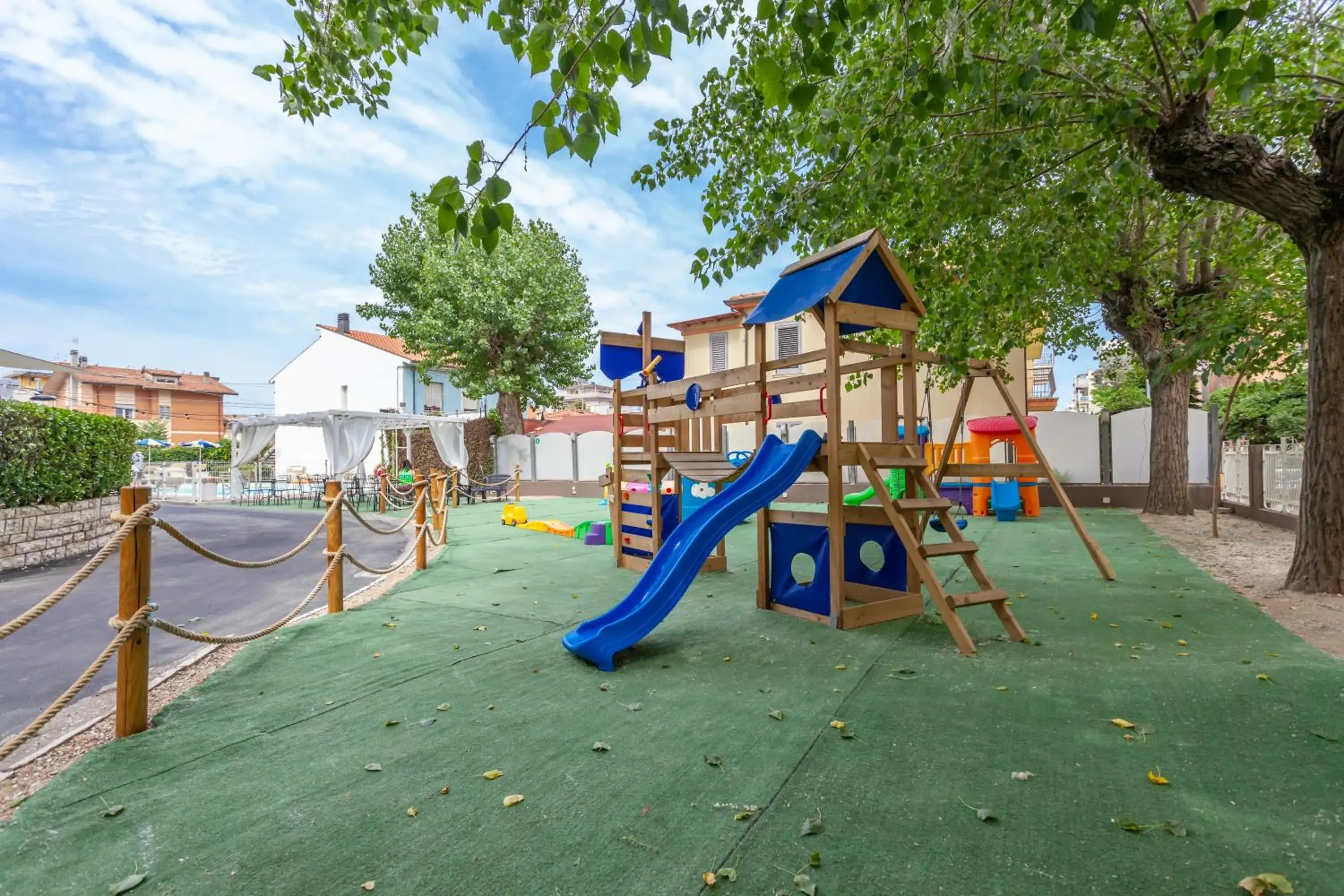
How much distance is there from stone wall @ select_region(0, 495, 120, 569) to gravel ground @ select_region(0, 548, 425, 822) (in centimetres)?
581

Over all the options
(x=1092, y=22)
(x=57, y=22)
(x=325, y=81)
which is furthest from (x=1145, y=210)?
(x=57, y=22)

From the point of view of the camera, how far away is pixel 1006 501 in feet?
40.8

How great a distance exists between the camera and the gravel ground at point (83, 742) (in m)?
2.65

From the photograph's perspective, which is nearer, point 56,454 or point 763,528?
point 763,528

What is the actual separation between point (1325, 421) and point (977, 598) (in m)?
3.72

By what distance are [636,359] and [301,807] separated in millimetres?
6700

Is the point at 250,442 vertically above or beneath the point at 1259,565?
above

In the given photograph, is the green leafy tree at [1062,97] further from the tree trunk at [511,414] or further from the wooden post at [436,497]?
the tree trunk at [511,414]

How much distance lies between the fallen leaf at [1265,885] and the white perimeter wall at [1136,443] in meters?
15.8

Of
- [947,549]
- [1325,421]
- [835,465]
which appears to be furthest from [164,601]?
[1325,421]

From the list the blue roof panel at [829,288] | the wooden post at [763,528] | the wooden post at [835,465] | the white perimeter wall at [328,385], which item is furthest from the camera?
the white perimeter wall at [328,385]

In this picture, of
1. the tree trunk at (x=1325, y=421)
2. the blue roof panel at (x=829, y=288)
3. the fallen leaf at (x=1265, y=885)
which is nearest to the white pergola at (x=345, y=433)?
the blue roof panel at (x=829, y=288)

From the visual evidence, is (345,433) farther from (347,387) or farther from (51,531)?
(347,387)

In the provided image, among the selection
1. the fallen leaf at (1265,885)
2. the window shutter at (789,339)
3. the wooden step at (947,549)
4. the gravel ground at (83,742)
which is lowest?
the gravel ground at (83,742)
